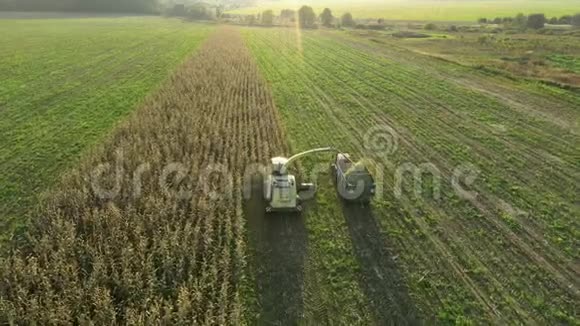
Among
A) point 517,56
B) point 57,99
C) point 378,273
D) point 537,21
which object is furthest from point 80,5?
point 378,273

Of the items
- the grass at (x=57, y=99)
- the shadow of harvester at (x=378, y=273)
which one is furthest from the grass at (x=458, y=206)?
the grass at (x=57, y=99)

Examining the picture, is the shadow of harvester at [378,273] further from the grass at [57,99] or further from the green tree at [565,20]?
the green tree at [565,20]

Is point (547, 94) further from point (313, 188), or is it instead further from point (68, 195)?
point (68, 195)

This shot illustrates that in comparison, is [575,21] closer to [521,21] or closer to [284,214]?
[521,21]

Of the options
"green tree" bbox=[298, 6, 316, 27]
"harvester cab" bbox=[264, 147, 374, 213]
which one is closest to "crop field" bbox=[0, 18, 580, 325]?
"harvester cab" bbox=[264, 147, 374, 213]

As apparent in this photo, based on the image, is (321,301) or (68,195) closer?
(321,301)

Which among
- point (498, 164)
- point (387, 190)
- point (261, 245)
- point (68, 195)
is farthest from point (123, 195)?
point (498, 164)
